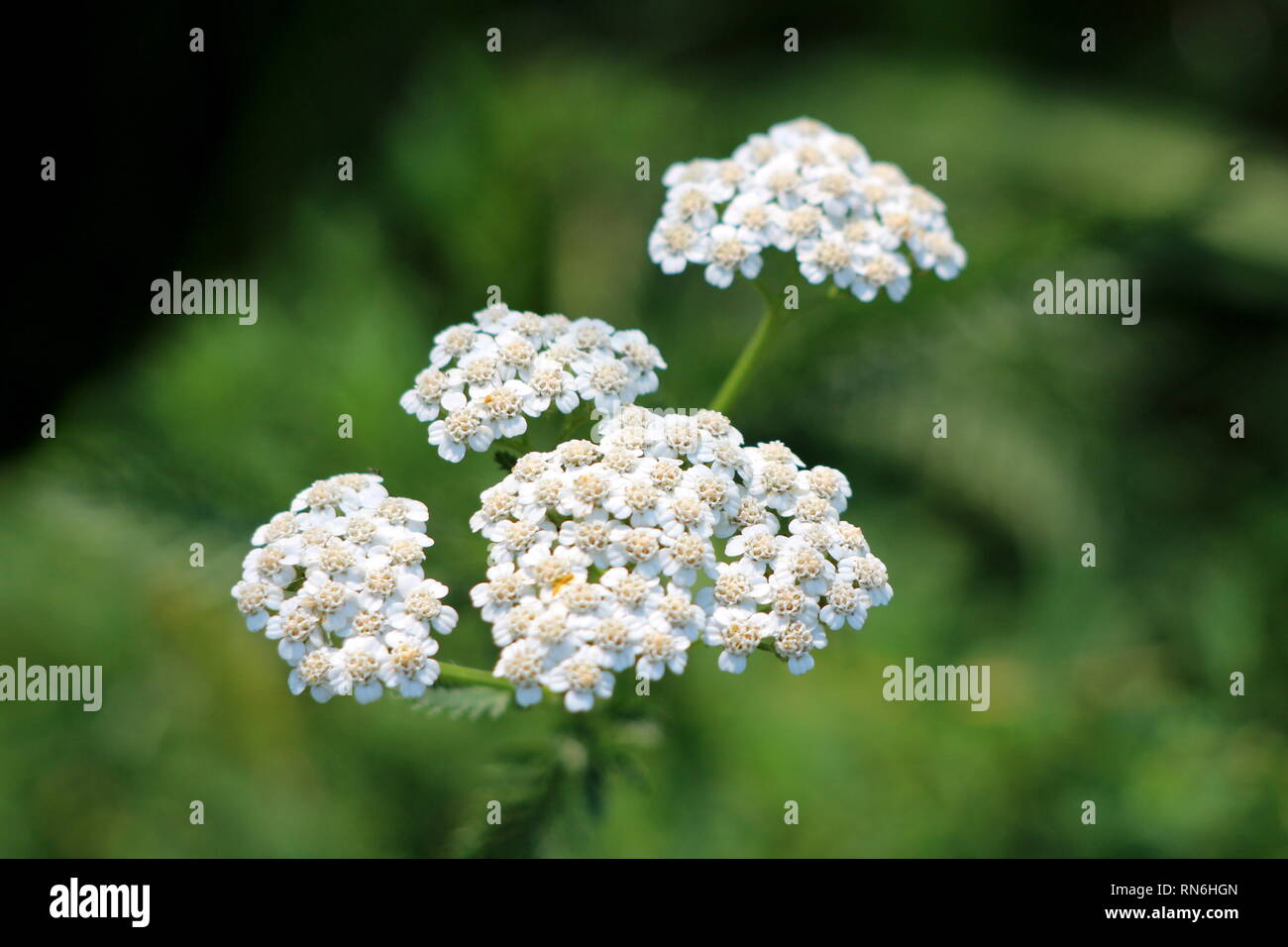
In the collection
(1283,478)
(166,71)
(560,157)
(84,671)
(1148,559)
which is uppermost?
(166,71)

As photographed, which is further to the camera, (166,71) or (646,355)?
(166,71)

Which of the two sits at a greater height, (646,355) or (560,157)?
(560,157)

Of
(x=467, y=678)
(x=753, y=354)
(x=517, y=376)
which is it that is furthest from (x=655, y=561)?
(x=753, y=354)

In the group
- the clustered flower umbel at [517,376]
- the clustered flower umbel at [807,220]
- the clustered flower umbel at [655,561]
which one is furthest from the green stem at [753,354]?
the clustered flower umbel at [655,561]

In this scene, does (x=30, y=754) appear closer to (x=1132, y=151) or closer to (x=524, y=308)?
(x=524, y=308)

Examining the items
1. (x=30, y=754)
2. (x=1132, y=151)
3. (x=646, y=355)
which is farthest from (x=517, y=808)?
(x=1132, y=151)

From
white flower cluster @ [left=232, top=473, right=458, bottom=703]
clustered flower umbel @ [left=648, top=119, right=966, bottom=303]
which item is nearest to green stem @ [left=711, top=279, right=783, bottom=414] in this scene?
clustered flower umbel @ [left=648, top=119, right=966, bottom=303]
